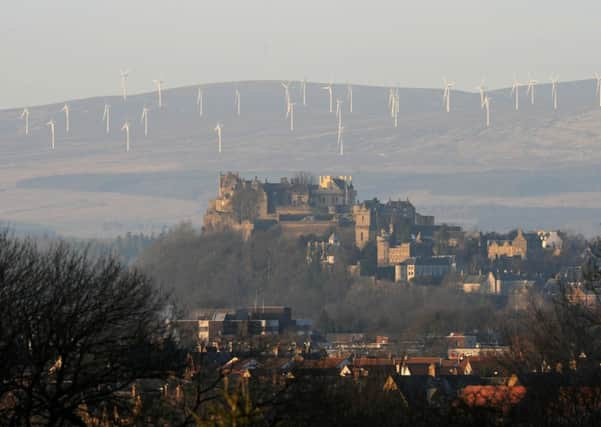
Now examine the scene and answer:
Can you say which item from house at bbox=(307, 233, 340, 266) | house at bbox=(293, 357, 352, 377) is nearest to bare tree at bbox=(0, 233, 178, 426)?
house at bbox=(293, 357, 352, 377)

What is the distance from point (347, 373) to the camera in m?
71.3

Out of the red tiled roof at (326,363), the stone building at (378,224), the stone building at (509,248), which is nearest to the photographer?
the red tiled roof at (326,363)

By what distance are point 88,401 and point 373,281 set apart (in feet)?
429

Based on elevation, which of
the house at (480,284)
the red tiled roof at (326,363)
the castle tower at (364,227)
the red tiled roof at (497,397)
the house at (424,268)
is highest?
the castle tower at (364,227)

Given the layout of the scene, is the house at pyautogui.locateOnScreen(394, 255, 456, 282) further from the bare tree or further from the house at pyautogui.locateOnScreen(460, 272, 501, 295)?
the bare tree

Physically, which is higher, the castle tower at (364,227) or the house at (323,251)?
the castle tower at (364,227)

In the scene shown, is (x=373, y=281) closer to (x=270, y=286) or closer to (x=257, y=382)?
(x=270, y=286)

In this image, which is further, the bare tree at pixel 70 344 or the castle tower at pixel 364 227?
the castle tower at pixel 364 227

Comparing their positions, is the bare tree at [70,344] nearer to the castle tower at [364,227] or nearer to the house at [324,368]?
the house at [324,368]

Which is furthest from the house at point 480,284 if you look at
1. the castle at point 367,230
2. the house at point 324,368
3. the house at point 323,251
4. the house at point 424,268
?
the house at point 324,368

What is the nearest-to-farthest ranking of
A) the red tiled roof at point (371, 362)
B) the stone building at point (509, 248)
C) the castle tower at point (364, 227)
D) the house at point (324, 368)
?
the house at point (324, 368), the red tiled roof at point (371, 362), the stone building at point (509, 248), the castle tower at point (364, 227)

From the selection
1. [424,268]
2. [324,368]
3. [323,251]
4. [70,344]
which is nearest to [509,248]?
[424,268]

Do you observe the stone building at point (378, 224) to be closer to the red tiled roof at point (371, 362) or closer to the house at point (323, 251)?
the house at point (323, 251)

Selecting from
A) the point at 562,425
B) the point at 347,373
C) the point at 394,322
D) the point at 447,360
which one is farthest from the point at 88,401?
the point at 394,322
